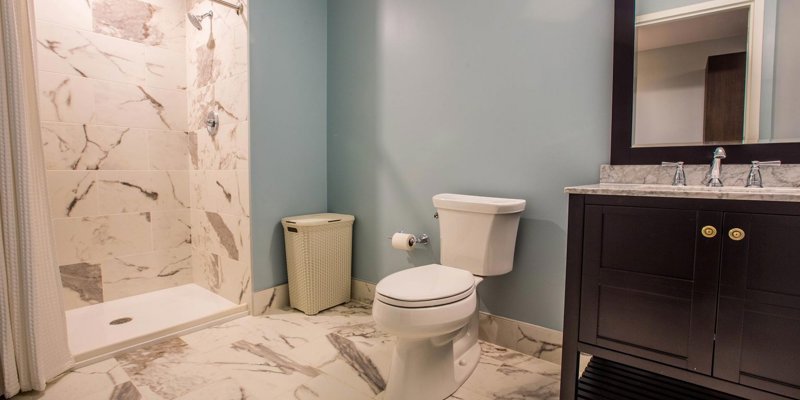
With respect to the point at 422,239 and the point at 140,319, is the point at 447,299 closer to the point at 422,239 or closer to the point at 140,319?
the point at 422,239

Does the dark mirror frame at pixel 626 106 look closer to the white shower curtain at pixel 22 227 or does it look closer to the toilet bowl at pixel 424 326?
the toilet bowl at pixel 424 326

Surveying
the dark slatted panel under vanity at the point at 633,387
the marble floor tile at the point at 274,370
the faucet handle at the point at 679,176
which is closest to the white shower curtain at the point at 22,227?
the marble floor tile at the point at 274,370

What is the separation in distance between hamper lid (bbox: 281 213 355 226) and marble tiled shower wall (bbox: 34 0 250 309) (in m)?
0.29

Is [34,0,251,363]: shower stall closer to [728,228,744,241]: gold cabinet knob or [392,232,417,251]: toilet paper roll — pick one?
[392,232,417,251]: toilet paper roll

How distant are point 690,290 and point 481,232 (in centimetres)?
81

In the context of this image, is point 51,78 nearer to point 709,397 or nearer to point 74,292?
point 74,292

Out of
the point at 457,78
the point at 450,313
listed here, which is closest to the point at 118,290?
the point at 450,313

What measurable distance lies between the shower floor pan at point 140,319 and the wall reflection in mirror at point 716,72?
2388mm

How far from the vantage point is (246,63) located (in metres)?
2.28

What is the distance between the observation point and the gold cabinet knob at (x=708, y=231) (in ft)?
3.59

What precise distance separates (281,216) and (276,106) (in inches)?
27.3

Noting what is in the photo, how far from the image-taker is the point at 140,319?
2.23 m

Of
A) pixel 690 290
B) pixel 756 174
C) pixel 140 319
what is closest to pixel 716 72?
pixel 756 174

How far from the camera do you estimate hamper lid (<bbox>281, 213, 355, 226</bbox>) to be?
235 centimetres
